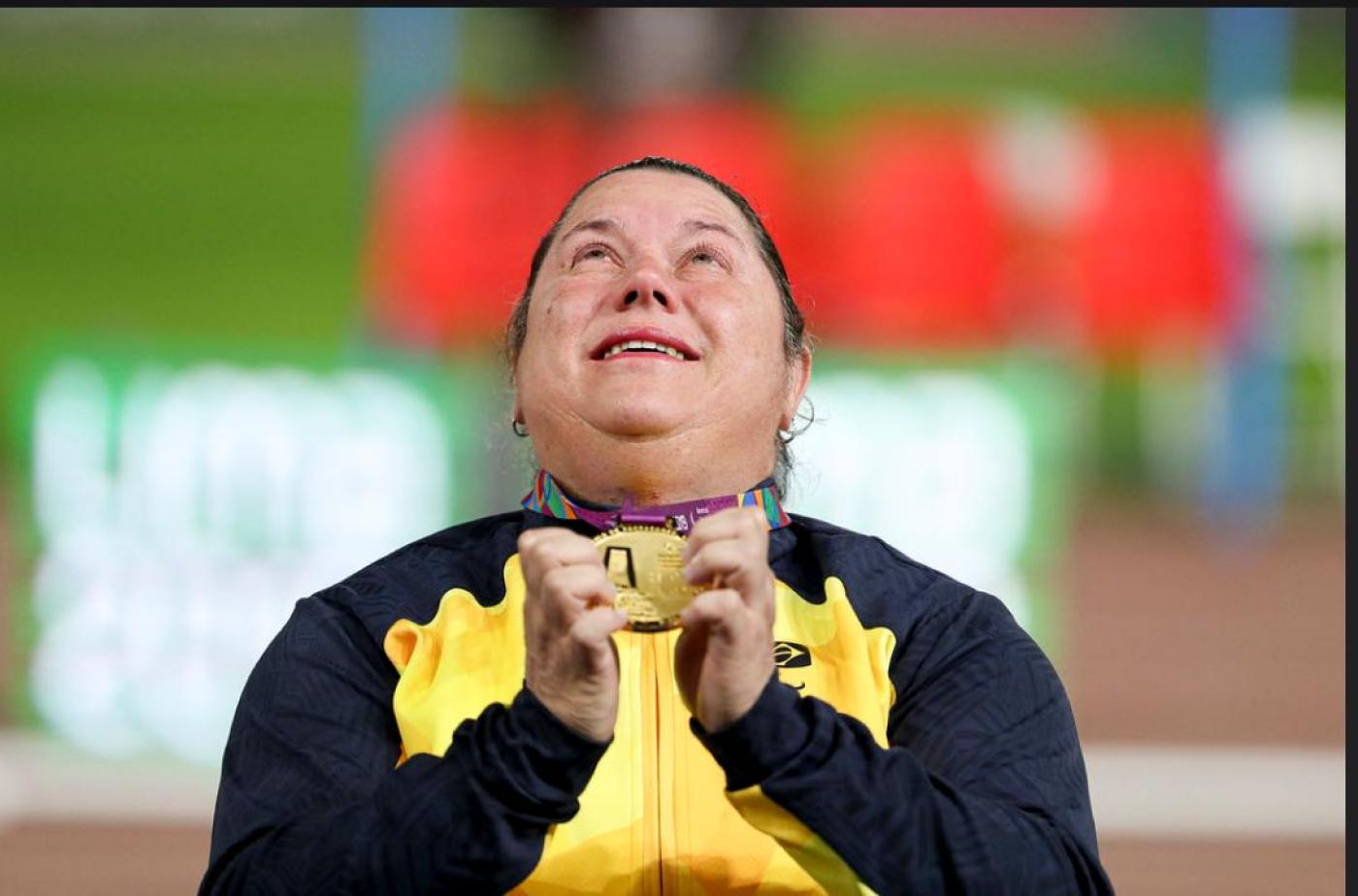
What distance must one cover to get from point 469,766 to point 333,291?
15284mm

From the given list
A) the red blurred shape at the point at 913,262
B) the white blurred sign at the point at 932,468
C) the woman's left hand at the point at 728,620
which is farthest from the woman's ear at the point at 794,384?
the red blurred shape at the point at 913,262

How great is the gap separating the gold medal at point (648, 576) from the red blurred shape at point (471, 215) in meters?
6.10

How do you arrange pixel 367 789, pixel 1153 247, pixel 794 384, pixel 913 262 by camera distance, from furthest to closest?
pixel 1153 247
pixel 913 262
pixel 794 384
pixel 367 789

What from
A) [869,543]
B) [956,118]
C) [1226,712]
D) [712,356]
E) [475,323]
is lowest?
[1226,712]

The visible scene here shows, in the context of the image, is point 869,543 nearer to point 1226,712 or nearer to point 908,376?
point 908,376

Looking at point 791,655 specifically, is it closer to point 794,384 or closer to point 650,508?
point 650,508

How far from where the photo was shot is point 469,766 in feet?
5.58

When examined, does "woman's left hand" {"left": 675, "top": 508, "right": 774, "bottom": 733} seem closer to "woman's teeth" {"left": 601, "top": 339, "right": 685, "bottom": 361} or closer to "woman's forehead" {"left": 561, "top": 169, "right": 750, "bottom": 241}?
"woman's teeth" {"left": 601, "top": 339, "right": 685, "bottom": 361}

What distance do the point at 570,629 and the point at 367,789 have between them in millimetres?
381

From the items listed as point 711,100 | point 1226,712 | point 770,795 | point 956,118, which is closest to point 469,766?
point 770,795

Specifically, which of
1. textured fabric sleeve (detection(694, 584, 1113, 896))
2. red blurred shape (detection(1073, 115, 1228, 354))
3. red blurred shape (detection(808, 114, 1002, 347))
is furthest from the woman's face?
red blurred shape (detection(1073, 115, 1228, 354))

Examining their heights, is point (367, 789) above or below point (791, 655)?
below

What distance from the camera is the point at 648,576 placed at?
1813 millimetres

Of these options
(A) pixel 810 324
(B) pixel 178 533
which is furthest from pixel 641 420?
(B) pixel 178 533
